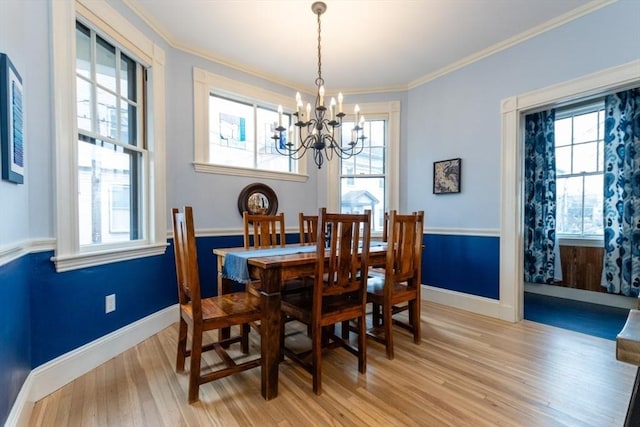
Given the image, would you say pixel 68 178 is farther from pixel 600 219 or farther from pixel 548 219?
pixel 600 219

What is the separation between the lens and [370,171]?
13.6ft

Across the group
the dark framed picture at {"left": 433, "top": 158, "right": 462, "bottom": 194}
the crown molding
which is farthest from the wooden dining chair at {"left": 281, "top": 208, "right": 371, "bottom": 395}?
the crown molding

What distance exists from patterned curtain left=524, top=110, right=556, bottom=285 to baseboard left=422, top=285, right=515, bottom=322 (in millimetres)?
1432

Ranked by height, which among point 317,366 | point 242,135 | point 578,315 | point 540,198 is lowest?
point 578,315

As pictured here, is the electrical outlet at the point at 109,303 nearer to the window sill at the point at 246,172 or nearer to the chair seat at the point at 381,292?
the window sill at the point at 246,172

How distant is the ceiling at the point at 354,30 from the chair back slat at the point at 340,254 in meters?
1.84

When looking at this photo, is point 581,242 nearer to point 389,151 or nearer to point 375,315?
point 389,151

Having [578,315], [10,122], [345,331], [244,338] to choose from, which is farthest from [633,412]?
[578,315]

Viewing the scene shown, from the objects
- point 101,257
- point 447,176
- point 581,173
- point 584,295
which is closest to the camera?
point 101,257

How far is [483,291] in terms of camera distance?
319 cm

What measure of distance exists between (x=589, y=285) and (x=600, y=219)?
0.84 m

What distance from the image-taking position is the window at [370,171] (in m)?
4.13

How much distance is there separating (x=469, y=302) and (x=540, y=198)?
188 cm

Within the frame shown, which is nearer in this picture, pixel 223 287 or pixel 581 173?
pixel 223 287
